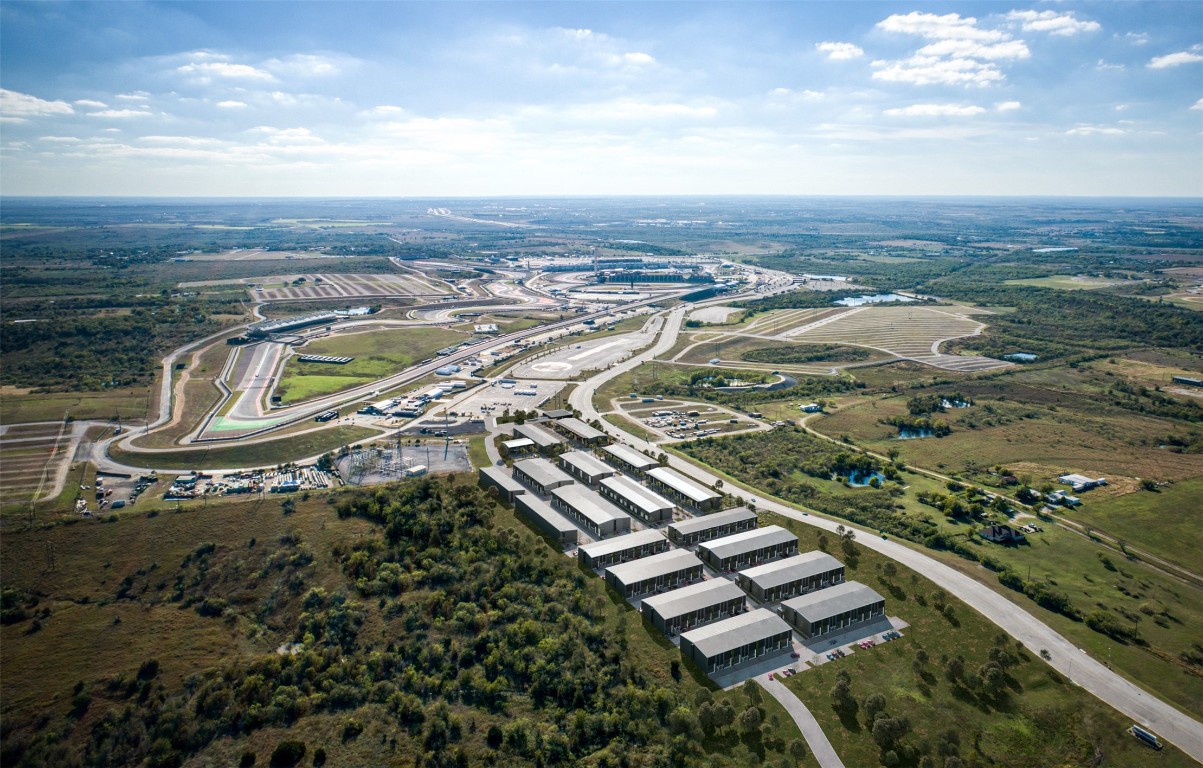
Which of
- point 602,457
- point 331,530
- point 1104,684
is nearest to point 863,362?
point 602,457

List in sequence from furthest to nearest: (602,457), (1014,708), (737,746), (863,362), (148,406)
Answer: (863,362)
(148,406)
(602,457)
(1014,708)
(737,746)

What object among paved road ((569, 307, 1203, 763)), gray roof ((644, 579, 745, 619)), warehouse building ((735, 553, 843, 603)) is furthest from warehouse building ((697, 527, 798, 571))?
paved road ((569, 307, 1203, 763))

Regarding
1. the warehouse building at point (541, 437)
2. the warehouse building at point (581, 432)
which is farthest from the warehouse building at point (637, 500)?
the warehouse building at point (581, 432)

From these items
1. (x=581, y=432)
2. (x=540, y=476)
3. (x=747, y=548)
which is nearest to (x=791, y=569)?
(x=747, y=548)

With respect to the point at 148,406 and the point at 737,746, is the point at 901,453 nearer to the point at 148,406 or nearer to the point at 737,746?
the point at 737,746

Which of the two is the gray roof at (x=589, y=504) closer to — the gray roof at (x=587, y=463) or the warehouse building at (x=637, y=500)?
the warehouse building at (x=637, y=500)

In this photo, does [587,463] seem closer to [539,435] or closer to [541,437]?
[541,437]
